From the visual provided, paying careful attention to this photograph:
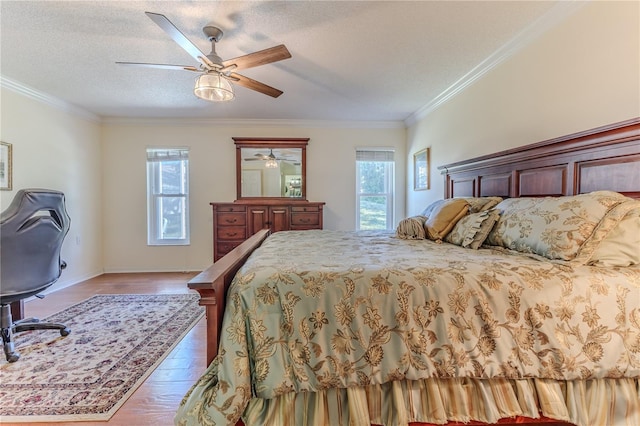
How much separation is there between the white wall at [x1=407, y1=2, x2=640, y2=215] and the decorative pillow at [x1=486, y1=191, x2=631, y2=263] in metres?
0.58

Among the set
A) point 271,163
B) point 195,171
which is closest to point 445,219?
point 271,163

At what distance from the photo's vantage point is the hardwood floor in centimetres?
146

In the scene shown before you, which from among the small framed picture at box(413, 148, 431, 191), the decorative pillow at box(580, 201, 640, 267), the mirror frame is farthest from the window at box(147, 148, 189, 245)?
the decorative pillow at box(580, 201, 640, 267)

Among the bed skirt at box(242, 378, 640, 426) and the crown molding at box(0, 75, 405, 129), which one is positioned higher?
the crown molding at box(0, 75, 405, 129)

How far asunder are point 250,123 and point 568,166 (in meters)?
4.02

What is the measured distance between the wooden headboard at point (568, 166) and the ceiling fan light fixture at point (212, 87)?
227 centimetres

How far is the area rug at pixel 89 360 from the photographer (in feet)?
5.02

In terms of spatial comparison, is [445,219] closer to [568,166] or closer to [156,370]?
[568,166]

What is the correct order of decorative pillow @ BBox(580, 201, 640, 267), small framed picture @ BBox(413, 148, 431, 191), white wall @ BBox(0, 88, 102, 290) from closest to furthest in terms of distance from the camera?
decorative pillow @ BBox(580, 201, 640, 267), white wall @ BBox(0, 88, 102, 290), small framed picture @ BBox(413, 148, 431, 191)

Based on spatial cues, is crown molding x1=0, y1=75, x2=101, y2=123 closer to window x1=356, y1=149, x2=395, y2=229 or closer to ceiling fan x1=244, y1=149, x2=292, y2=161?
ceiling fan x1=244, y1=149, x2=292, y2=161

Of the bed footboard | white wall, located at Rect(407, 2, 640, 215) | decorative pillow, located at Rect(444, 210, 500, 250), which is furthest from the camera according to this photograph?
decorative pillow, located at Rect(444, 210, 500, 250)

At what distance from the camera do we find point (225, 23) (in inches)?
80.4

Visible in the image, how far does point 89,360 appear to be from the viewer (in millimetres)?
1958

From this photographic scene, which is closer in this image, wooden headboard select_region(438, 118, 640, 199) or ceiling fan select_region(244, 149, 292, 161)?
wooden headboard select_region(438, 118, 640, 199)
